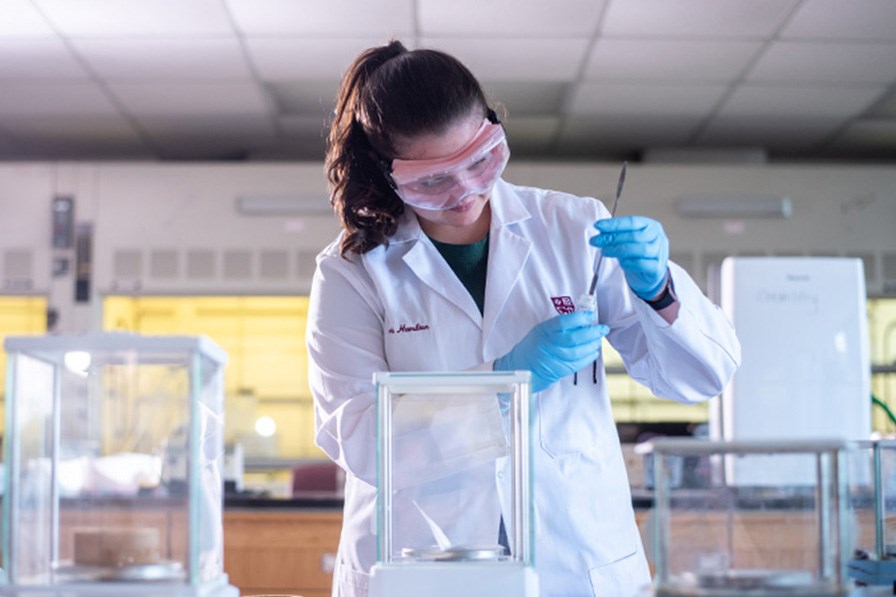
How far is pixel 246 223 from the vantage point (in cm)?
569

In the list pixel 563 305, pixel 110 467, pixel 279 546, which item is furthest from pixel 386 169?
pixel 279 546

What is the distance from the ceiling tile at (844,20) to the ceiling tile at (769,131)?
1114 millimetres

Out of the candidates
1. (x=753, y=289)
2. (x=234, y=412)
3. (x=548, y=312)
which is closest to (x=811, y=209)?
(x=753, y=289)

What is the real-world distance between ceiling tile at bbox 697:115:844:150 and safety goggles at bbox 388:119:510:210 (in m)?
4.36

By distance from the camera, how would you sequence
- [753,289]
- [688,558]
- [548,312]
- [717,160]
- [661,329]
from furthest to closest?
[717,160] < [753,289] < [548,312] < [661,329] < [688,558]

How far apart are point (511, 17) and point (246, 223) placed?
2010 mm

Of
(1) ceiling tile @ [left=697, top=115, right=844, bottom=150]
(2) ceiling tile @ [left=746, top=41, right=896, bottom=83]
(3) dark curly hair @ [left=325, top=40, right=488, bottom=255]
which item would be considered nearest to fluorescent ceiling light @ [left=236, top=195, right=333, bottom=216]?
(1) ceiling tile @ [left=697, top=115, right=844, bottom=150]

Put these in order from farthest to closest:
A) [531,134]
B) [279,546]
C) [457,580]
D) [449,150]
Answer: [531,134] < [279,546] < [449,150] < [457,580]

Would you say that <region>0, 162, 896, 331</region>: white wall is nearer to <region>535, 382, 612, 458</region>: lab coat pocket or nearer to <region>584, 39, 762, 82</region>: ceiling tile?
<region>584, 39, 762, 82</region>: ceiling tile

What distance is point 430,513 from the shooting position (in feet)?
5.28

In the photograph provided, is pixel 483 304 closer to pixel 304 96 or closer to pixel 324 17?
pixel 324 17

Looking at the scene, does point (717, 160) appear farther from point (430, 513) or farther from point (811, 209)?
point (430, 513)

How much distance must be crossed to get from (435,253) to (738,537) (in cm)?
77

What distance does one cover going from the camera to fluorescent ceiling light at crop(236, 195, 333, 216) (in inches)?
222
